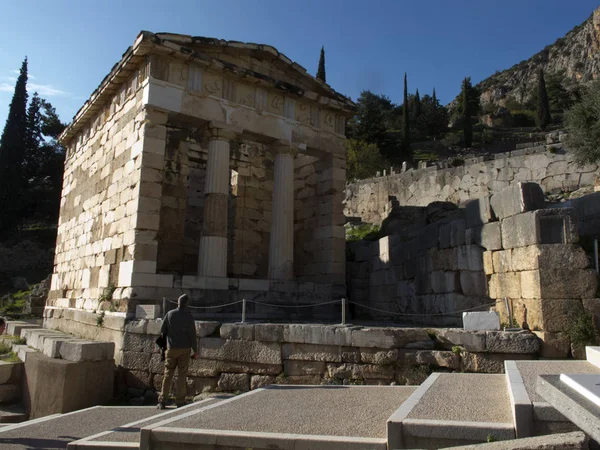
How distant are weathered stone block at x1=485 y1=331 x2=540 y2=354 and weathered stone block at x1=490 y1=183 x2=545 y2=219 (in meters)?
1.99

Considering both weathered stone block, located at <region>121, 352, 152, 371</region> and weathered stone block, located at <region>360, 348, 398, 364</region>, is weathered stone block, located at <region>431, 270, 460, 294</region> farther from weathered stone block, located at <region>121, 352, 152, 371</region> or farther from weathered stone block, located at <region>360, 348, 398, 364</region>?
weathered stone block, located at <region>121, 352, 152, 371</region>

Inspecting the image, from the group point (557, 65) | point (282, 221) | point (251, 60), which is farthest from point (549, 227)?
point (557, 65)

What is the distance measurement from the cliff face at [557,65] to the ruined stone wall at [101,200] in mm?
71235

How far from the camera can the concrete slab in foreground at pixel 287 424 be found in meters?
4.33

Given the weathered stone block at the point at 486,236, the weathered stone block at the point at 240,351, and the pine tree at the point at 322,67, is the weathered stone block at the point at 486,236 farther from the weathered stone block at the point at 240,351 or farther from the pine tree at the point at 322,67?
the pine tree at the point at 322,67

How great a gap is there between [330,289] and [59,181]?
34080mm

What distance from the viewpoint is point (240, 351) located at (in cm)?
875

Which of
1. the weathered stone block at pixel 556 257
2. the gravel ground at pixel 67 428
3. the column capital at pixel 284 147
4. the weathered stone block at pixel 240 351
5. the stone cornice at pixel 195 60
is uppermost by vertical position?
the stone cornice at pixel 195 60

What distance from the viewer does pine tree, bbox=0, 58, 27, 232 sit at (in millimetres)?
35281

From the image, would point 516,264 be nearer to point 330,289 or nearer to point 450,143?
point 330,289

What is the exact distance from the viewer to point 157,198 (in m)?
11.3

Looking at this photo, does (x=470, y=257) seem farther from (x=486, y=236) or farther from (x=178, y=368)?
(x=178, y=368)

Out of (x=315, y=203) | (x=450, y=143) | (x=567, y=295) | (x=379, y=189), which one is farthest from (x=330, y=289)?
(x=450, y=143)

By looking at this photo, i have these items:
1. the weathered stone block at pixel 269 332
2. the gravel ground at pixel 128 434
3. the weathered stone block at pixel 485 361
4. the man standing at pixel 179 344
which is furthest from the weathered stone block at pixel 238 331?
the weathered stone block at pixel 485 361
